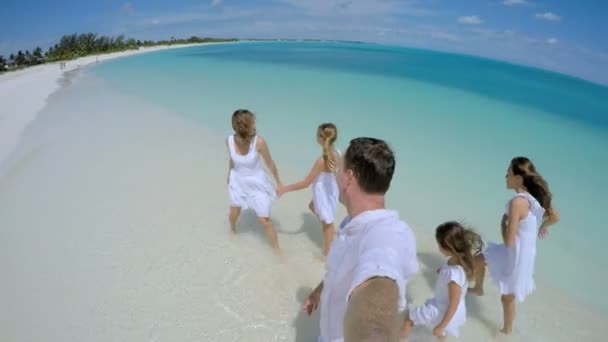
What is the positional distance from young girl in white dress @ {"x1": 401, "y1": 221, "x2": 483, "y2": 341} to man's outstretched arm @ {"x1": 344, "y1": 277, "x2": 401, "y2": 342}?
67.6 inches

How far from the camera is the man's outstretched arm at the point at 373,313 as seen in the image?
1.13 m

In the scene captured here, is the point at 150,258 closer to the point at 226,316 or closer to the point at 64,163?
the point at 226,316

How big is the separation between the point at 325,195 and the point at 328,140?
70 cm

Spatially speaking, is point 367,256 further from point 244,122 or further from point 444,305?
point 244,122

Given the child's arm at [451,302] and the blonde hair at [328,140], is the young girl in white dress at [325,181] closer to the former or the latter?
the blonde hair at [328,140]

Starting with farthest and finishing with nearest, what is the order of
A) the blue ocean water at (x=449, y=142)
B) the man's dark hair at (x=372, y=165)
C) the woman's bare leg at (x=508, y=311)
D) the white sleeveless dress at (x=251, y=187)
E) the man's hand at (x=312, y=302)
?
the blue ocean water at (x=449, y=142) < the white sleeveless dress at (x=251, y=187) < the woman's bare leg at (x=508, y=311) < the man's hand at (x=312, y=302) < the man's dark hair at (x=372, y=165)

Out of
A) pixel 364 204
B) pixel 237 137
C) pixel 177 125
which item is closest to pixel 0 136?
pixel 177 125

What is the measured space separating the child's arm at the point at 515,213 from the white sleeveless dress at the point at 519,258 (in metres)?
0.05

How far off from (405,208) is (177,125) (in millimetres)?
7631

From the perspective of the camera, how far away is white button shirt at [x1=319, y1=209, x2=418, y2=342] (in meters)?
1.29

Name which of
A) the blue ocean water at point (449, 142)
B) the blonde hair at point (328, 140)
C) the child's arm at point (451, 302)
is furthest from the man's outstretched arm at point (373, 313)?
the blue ocean water at point (449, 142)

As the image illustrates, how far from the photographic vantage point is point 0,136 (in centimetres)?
809

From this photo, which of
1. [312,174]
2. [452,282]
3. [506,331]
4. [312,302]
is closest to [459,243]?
[452,282]

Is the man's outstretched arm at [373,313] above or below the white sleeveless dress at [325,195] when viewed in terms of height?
above
